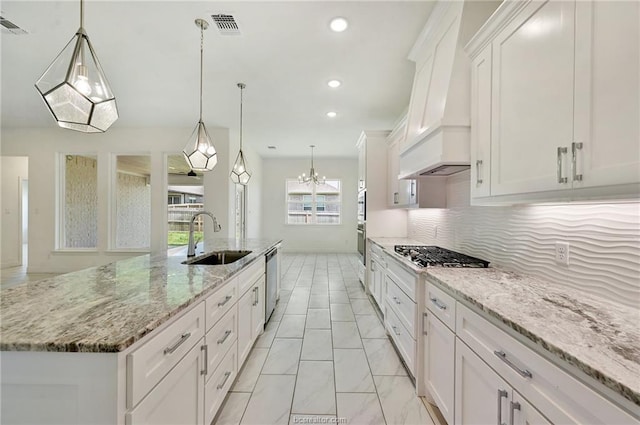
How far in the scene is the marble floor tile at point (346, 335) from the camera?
267 centimetres

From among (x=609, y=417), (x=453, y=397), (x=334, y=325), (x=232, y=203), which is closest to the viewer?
(x=609, y=417)

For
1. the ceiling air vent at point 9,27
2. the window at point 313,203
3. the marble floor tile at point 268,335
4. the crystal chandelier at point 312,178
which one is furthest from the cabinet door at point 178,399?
the window at point 313,203

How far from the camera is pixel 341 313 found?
3473 mm

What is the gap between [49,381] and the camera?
2.76 ft

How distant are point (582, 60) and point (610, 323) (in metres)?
1.01

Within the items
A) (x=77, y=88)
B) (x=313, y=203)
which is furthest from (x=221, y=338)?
(x=313, y=203)

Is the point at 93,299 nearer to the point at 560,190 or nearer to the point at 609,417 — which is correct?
the point at 609,417

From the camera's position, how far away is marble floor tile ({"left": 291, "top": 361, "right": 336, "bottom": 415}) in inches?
71.1

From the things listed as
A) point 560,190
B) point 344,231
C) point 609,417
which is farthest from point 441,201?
point 344,231

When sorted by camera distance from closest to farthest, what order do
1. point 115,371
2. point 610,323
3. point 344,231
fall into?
point 115,371, point 610,323, point 344,231

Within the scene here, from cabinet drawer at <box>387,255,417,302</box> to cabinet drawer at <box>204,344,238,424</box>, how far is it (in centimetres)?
136

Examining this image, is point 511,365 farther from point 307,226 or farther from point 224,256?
point 307,226

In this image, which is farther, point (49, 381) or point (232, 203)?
point (232, 203)

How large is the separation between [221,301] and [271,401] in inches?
33.6
